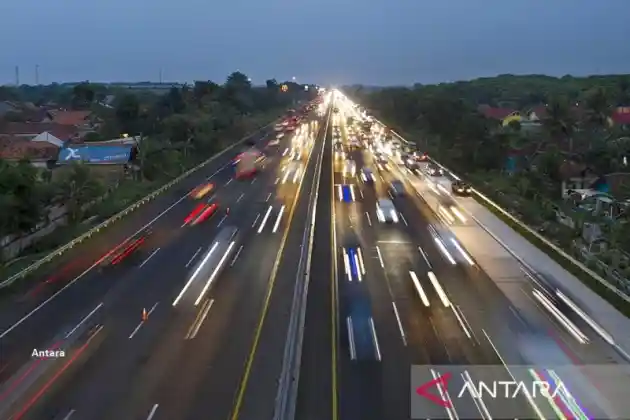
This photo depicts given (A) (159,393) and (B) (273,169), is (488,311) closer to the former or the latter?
(A) (159,393)

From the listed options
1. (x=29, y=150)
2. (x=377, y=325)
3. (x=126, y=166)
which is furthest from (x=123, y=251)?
(x=29, y=150)

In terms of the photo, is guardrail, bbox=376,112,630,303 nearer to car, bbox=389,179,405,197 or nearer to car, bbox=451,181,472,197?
car, bbox=451,181,472,197

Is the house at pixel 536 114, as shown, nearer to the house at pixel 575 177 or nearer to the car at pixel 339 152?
the car at pixel 339 152

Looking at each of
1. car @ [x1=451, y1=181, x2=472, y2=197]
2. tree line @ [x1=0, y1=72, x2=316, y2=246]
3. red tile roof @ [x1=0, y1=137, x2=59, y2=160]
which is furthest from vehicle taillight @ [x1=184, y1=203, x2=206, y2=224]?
red tile roof @ [x1=0, y1=137, x2=59, y2=160]

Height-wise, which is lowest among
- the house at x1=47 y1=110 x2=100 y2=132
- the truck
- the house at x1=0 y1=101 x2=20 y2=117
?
the house at x1=0 y1=101 x2=20 y2=117

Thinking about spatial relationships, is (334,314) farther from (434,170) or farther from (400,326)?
(434,170)

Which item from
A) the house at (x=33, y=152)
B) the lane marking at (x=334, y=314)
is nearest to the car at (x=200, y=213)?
the lane marking at (x=334, y=314)
